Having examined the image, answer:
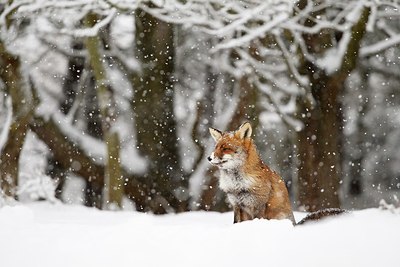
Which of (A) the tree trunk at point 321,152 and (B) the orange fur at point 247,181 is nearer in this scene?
(B) the orange fur at point 247,181

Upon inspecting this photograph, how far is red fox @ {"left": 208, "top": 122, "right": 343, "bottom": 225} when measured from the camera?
298 inches

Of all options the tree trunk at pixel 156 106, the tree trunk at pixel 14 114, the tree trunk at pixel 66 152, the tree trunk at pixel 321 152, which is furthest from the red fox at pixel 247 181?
the tree trunk at pixel 66 152

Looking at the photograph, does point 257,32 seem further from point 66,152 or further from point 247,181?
point 66,152

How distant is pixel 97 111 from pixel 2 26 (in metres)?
4.16

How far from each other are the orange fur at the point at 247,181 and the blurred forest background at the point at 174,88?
11.6 ft

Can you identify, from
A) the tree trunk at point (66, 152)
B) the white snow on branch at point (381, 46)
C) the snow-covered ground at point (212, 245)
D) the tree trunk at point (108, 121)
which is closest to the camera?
the snow-covered ground at point (212, 245)

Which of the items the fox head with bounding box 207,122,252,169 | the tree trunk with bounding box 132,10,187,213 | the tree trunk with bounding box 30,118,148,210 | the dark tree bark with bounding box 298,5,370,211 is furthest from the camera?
the tree trunk with bounding box 30,118,148,210

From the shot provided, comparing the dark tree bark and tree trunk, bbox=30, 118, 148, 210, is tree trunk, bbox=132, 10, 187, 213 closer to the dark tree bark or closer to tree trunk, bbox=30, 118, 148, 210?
tree trunk, bbox=30, 118, 148, 210

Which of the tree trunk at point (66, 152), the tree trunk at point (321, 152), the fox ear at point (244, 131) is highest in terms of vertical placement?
the fox ear at point (244, 131)

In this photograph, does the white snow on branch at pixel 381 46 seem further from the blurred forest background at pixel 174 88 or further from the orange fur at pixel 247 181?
the orange fur at pixel 247 181

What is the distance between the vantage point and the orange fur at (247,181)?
7.56 metres

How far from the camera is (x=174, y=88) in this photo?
550 inches

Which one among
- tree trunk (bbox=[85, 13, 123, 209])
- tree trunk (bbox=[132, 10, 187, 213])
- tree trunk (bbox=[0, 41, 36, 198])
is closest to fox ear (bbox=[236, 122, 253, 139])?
tree trunk (bbox=[85, 13, 123, 209])

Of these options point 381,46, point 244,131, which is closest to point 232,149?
point 244,131
